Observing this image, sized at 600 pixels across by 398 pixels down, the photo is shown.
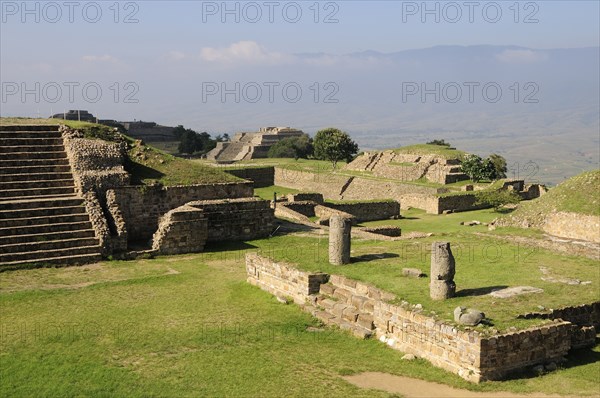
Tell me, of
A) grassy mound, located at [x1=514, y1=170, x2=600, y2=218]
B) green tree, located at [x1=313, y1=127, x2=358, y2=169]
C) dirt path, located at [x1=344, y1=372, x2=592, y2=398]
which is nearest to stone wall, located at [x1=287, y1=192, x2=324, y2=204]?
grassy mound, located at [x1=514, y1=170, x2=600, y2=218]

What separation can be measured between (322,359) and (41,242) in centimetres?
1193

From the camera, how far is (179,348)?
1300 cm

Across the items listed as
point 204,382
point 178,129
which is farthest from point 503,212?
point 178,129

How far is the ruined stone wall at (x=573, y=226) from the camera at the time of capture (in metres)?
22.3

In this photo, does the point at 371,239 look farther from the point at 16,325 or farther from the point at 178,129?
the point at 178,129

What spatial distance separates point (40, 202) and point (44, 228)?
1404mm

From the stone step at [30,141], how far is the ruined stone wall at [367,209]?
574 inches

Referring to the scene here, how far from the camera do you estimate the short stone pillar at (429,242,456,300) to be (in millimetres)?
13328

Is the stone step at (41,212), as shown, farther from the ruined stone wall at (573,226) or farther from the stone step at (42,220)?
the ruined stone wall at (573,226)

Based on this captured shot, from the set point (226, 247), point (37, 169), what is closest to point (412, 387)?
point (226, 247)

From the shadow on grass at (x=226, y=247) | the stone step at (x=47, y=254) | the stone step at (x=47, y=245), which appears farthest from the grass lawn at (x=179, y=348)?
the shadow on grass at (x=226, y=247)

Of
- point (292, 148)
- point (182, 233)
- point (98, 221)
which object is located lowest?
point (182, 233)

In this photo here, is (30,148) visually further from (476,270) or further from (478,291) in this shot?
(478,291)

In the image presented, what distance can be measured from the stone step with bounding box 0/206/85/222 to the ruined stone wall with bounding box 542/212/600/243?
A: 1685cm
